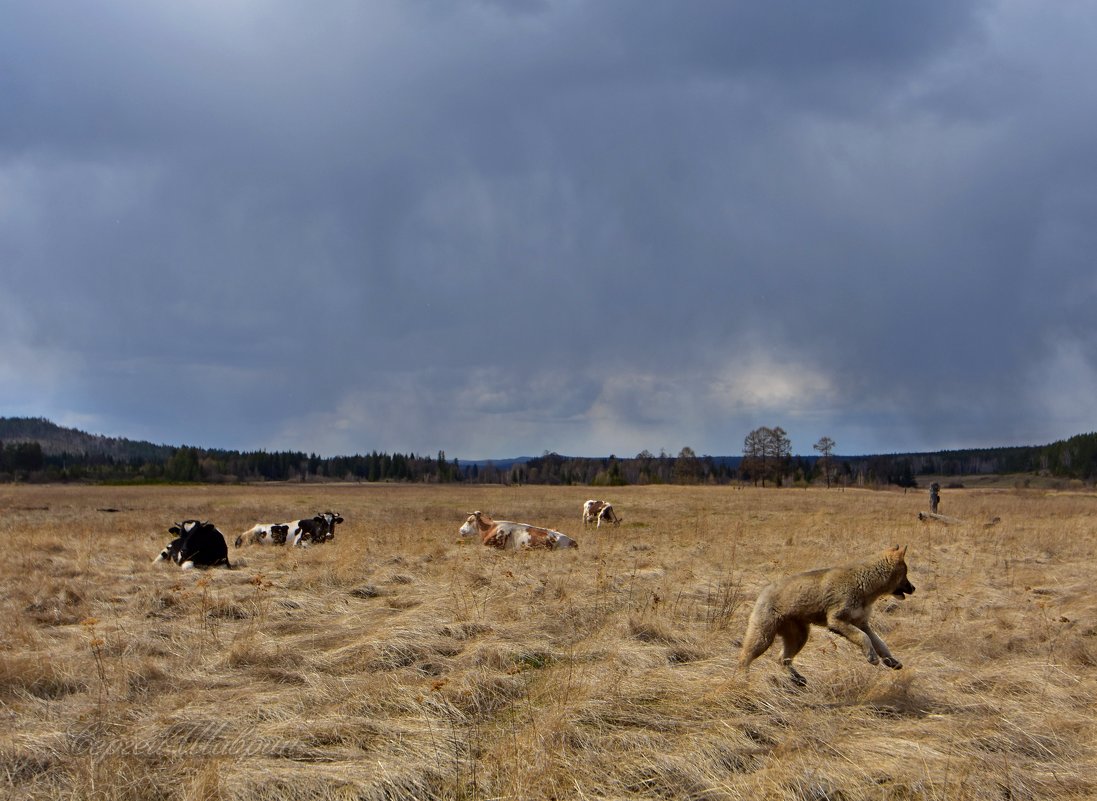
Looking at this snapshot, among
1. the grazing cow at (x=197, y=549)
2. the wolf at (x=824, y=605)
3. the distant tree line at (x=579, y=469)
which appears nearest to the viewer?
the wolf at (x=824, y=605)

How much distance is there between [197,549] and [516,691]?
38.4 ft

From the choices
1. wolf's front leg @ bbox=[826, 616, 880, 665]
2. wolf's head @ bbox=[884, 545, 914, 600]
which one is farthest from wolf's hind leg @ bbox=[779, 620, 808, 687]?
wolf's head @ bbox=[884, 545, 914, 600]

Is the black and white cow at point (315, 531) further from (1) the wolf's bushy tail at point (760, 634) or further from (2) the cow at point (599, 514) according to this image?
(1) the wolf's bushy tail at point (760, 634)

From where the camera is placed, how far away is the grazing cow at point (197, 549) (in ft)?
52.8

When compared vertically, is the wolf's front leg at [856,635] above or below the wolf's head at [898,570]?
below

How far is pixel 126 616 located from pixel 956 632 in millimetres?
10470

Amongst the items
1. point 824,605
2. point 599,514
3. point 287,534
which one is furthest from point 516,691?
point 599,514

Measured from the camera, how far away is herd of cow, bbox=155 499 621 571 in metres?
16.3

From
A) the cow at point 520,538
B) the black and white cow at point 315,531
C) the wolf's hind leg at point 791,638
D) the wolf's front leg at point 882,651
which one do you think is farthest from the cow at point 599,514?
the wolf's front leg at point 882,651

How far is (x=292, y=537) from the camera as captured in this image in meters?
21.5

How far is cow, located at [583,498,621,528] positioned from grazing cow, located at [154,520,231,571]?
45.7ft

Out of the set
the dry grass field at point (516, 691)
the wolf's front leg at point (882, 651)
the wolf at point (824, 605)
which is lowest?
the dry grass field at point (516, 691)

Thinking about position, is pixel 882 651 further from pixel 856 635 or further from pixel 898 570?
pixel 898 570

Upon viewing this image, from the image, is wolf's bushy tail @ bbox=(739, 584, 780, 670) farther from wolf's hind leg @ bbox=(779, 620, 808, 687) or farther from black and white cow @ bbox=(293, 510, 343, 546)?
black and white cow @ bbox=(293, 510, 343, 546)
